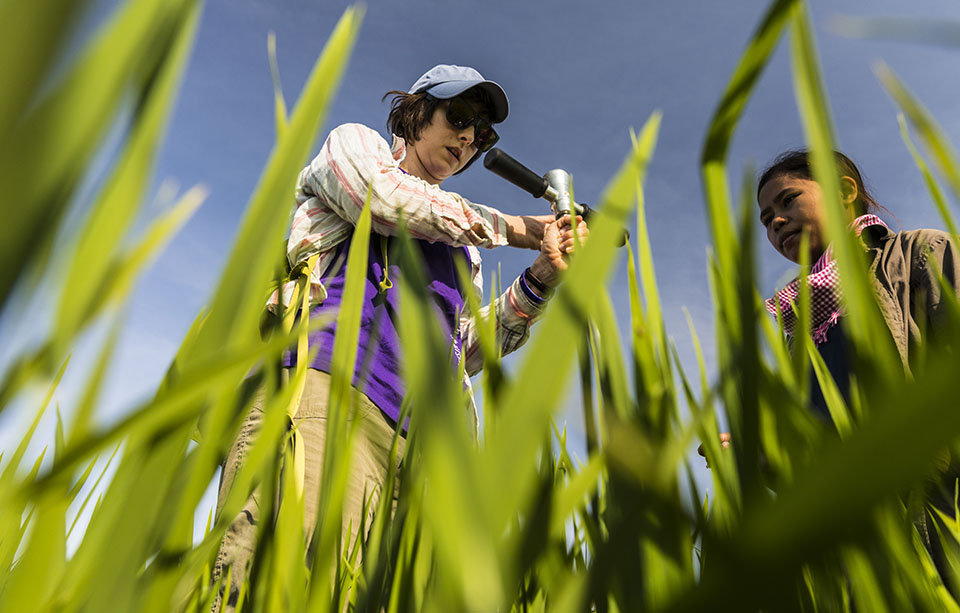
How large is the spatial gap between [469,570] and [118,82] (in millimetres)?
74

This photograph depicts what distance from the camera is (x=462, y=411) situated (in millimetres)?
103

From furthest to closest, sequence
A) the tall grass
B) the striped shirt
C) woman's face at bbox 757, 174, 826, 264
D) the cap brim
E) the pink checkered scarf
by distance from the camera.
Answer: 1. woman's face at bbox 757, 174, 826, 264
2. the cap brim
3. the pink checkered scarf
4. the striped shirt
5. the tall grass

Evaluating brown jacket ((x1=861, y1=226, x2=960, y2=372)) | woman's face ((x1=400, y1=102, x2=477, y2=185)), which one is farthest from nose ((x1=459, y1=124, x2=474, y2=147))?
brown jacket ((x1=861, y1=226, x2=960, y2=372))

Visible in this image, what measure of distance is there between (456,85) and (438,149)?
0.16m

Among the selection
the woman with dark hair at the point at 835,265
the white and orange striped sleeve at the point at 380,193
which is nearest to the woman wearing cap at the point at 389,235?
the white and orange striped sleeve at the point at 380,193

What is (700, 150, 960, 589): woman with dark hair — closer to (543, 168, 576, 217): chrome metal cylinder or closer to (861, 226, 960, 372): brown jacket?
(861, 226, 960, 372): brown jacket

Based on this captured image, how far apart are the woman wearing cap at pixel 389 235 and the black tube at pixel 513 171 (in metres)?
0.07

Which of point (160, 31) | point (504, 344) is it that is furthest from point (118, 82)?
point (504, 344)

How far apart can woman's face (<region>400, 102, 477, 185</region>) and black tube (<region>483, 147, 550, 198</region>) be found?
69 mm

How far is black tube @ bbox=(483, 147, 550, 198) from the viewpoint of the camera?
4.83 ft

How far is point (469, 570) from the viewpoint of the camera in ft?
0.26

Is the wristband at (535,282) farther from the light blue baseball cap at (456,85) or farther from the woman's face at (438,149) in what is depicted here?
the light blue baseball cap at (456,85)

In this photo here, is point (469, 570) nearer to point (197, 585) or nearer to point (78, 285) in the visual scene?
point (78, 285)

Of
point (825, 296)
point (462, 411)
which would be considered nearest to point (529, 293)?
point (825, 296)
